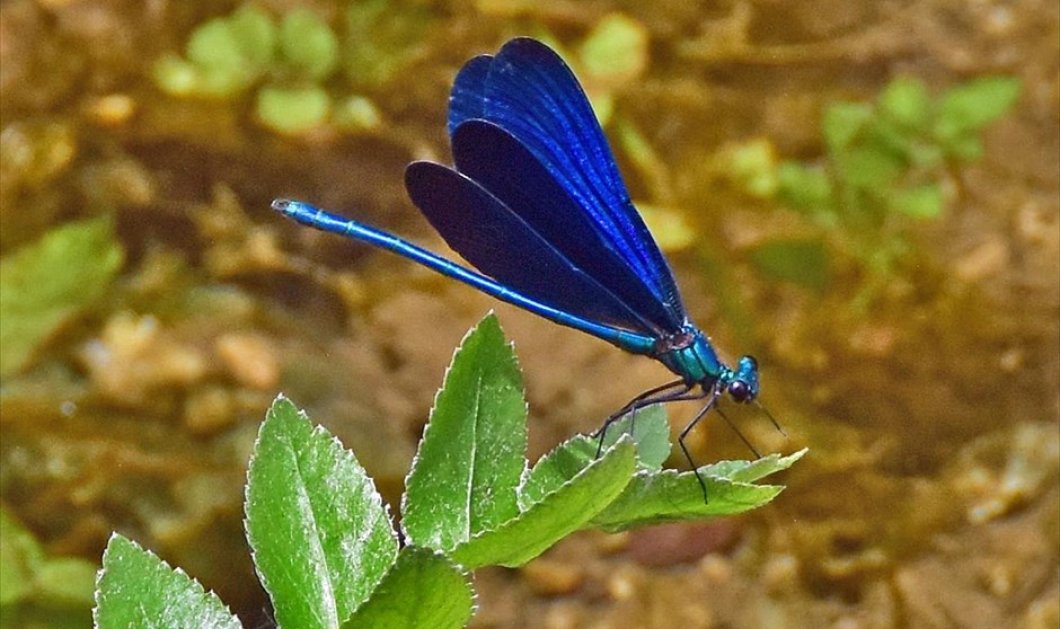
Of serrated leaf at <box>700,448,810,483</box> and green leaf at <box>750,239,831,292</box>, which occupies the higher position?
green leaf at <box>750,239,831,292</box>

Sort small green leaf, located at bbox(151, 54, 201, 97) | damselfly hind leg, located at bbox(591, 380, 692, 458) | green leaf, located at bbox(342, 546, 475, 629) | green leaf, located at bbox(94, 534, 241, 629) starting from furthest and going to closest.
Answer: small green leaf, located at bbox(151, 54, 201, 97) < damselfly hind leg, located at bbox(591, 380, 692, 458) < green leaf, located at bbox(94, 534, 241, 629) < green leaf, located at bbox(342, 546, 475, 629)

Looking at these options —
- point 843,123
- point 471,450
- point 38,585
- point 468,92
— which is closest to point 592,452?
point 471,450

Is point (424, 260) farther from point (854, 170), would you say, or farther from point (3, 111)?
point (854, 170)

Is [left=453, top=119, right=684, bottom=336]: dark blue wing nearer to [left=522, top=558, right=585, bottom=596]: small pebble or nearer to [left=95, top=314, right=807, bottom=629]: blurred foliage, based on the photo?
[left=95, top=314, right=807, bottom=629]: blurred foliage

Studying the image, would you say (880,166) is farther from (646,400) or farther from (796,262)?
(646,400)

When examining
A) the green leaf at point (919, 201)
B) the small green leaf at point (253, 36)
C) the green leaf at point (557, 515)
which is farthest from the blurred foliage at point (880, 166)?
the green leaf at point (557, 515)

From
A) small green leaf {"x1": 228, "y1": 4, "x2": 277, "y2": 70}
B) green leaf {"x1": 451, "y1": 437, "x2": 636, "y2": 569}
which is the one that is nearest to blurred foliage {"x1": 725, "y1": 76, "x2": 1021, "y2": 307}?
small green leaf {"x1": 228, "y1": 4, "x2": 277, "y2": 70}

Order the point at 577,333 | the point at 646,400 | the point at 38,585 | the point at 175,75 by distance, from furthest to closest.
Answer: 1. the point at 175,75
2. the point at 577,333
3. the point at 38,585
4. the point at 646,400
